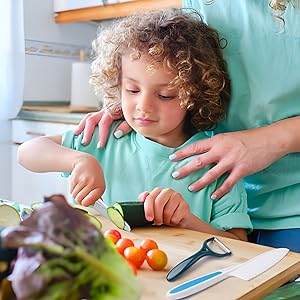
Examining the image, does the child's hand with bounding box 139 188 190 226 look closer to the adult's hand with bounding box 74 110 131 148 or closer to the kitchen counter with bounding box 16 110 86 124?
Result: the adult's hand with bounding box 74 110 131 148

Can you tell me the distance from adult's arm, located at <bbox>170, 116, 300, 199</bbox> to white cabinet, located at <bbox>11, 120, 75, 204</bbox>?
131 centimetres

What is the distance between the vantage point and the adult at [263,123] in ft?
3.23

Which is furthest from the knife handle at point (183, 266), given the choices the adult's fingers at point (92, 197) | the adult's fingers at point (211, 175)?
the adult's fingers at point (211, 175)

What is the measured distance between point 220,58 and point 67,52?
1.79 m

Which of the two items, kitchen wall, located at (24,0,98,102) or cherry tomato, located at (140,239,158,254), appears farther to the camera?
kitchen wall, located at (24,0,98,102)

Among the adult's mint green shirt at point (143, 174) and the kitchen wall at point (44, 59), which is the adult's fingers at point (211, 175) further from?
the kitchen wall at point (44, 59)

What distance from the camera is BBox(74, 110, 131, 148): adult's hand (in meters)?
1.14

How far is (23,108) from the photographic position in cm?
247

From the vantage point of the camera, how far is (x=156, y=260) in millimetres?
573

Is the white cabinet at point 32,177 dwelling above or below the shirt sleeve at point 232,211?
below

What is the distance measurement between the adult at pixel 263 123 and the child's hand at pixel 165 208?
0.19m

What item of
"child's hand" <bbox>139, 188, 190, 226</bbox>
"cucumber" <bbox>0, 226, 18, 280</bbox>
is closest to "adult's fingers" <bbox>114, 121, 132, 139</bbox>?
"child's hand" <bbox>139, 188, 190, 226</bbox>

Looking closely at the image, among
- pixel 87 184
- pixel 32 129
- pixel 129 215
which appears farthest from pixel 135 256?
pixel 32 129

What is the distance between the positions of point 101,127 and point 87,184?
32cm
